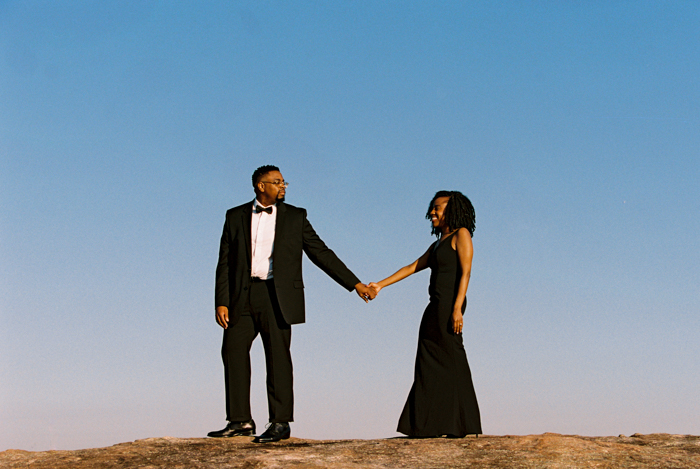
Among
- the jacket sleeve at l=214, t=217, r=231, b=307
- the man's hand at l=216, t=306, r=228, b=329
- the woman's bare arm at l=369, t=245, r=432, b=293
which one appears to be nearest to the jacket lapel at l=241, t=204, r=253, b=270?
the jacket sleeve at l=214, t=217, r=231, b=307

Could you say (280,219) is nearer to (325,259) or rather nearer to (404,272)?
(325,259)

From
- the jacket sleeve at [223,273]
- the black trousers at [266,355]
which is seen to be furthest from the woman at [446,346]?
the jacket sleeve at [223,273]

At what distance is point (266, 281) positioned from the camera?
25.7 ft

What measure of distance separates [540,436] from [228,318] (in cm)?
336

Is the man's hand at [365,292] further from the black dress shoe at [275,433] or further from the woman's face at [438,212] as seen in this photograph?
the black dress shoe at [275,433]

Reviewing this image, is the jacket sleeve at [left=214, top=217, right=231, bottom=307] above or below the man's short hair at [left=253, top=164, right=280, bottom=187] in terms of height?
below

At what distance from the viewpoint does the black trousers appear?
7.66 m

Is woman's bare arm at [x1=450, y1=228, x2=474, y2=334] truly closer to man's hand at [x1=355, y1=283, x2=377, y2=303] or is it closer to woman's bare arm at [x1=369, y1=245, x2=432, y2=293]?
woman's bare arm at [x1=369, y1=245, x2=432, y2=293]

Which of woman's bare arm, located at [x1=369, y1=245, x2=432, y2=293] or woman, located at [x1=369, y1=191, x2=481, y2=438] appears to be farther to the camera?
woman's bare arm, located at [x1=369, y1=245, x2=432, y2=293]

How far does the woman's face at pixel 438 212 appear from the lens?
824 centimetres

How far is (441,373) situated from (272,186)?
104 inches

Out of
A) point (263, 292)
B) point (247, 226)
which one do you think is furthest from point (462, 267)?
point (247, 226)

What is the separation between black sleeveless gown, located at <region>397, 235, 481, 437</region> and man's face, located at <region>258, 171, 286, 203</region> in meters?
1.80

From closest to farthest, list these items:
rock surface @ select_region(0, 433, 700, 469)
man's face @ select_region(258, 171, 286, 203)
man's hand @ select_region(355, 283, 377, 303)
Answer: rock surface @ select_region(0, 433, 700, 469) → man's face @ select_region(258, 171, 286, 203) → man's hand @ select_region(355, 283, 377, 303)
